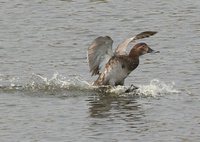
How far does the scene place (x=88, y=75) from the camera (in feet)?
49.2

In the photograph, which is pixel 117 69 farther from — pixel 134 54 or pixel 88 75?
pixel 88 75

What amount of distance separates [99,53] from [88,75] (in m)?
1.10

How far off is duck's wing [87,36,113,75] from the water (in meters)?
0.34

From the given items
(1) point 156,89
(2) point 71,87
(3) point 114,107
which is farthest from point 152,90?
(2) point 71,87

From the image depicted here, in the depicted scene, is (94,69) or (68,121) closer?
(68,121)

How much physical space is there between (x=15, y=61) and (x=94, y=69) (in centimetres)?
210

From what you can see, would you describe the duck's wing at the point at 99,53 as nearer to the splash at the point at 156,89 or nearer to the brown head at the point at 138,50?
the brown head at the point at 138,50

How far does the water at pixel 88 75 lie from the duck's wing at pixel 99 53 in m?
0.34

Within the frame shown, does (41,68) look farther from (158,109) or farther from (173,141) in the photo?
(173,141)

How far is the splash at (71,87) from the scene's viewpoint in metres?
13.8

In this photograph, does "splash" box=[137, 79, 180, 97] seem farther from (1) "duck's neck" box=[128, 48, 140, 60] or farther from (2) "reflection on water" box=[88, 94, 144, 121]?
(1) "duck's neck" box=[128, 48, 140, 60]

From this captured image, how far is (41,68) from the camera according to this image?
602 inches

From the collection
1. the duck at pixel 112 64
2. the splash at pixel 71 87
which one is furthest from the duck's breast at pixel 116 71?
the splash at pixel 71 87

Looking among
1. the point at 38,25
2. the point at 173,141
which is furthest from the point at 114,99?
the point at 38,25
